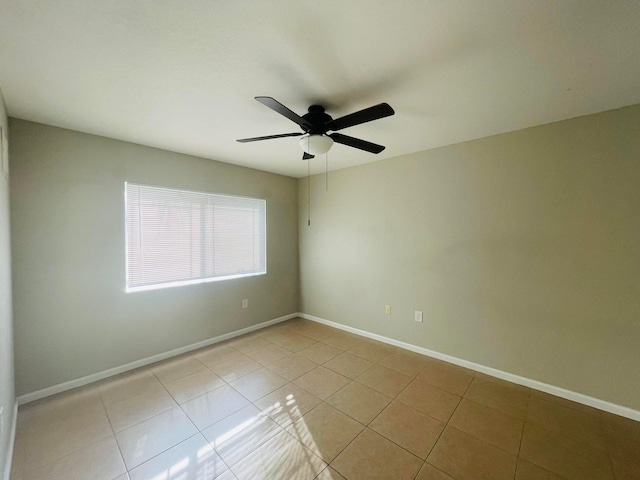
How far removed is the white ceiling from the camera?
1128 millimetres

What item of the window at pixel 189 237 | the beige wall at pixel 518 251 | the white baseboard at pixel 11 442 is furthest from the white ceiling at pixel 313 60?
the white baseboard at pixel 11 442

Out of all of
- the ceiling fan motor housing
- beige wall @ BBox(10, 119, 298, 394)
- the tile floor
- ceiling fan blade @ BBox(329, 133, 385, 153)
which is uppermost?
the ceiling fan motor housing

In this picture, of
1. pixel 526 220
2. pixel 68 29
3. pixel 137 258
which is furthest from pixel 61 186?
pixel 526 220

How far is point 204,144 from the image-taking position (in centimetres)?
273

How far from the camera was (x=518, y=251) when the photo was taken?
7.82 ft

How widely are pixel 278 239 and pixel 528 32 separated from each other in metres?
3.48

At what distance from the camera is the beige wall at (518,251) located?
1969 mm

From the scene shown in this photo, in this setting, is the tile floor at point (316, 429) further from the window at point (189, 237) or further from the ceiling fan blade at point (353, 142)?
the ceiling fan blade at point (353, 142)

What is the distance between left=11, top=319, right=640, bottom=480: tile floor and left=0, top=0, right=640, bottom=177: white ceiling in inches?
93.9

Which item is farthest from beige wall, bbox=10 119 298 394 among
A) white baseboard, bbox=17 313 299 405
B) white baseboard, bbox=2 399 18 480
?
white baseboard, bbox=2 399 18 480

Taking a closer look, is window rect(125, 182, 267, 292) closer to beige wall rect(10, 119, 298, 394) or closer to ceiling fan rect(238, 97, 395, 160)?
beige wall rect(10, 119, 298, 394)

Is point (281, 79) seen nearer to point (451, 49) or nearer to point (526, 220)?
point (451, 49)

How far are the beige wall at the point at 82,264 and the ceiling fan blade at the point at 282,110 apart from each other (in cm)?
201

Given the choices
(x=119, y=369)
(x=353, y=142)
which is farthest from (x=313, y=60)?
(x=119, y=369)
